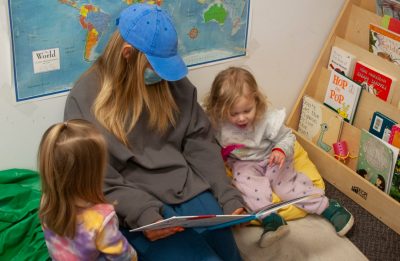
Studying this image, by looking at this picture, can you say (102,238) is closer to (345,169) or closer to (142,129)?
(142,129)

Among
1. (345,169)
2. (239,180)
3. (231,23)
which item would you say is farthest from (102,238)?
(345,169)

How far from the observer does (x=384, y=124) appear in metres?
1.93

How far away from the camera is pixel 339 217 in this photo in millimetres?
1836

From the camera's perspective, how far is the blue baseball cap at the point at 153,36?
1.36 m

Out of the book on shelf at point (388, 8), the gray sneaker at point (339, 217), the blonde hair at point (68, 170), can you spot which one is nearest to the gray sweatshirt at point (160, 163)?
the blonde hair at point (68, 170)

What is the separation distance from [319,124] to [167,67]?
99 cm

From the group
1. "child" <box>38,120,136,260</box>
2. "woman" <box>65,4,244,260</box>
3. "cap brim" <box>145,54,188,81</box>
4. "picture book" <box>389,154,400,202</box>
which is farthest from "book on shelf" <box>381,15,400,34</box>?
"child" <box>38,120,136,260</box>

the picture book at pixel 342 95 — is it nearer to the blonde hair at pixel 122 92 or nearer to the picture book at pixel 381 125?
the picture book at pixel 381 125

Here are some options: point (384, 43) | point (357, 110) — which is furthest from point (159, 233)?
point (384, 43)

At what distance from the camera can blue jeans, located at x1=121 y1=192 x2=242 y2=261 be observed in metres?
1.41

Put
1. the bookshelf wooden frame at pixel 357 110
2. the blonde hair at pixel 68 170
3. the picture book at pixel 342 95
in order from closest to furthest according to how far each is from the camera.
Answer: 1. the blonde hair at pixel 68 170
2. the bookshelf wooden frame at pixel 357 110
3. the picture book at pixel 342 95

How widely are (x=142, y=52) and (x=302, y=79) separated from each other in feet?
3.38

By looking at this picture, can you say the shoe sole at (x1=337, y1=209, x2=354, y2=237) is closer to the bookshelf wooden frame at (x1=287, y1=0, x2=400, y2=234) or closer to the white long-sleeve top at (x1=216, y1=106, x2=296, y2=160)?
the bookshelf wooden frame at (x1=287, y1=0, x2=400, y2=234)

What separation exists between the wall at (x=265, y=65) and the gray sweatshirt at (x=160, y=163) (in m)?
0.17
